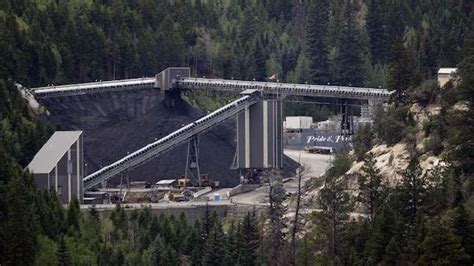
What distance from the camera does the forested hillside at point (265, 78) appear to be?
286 ft

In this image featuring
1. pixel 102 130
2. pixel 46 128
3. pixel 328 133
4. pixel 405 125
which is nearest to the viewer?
→ pixel 405 125

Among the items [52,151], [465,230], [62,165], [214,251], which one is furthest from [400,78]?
[465,230]

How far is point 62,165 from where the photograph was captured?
386 feet

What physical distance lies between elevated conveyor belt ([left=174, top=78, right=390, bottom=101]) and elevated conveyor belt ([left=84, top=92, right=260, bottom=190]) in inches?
108

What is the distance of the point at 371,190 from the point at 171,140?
117 feet

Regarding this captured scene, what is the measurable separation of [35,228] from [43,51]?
4938 cm

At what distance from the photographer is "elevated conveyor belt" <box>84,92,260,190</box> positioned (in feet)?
417

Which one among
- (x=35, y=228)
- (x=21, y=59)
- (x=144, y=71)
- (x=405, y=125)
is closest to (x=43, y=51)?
(x=21, y=59)

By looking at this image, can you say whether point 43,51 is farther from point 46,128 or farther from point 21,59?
point 46,128

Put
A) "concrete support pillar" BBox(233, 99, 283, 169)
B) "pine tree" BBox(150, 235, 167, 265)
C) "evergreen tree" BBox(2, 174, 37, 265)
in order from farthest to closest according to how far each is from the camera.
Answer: "concrete support pillar" BBox(233, 99, 283, 169)
"pine tree" BBox(150, 235, 167, 265)
"evergreen tree" BBox(2, 174, 37, 265)

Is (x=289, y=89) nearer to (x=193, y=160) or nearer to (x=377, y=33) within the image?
(x=193, y=160)

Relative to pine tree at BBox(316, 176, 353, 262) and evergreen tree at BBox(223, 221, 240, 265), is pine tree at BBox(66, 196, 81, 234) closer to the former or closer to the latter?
evergreen tree at BBox(223, 221, 240, 265)

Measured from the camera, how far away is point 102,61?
14838 cm

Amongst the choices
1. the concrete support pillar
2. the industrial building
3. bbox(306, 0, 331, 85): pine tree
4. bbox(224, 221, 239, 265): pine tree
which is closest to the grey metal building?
the concrete support pillar
